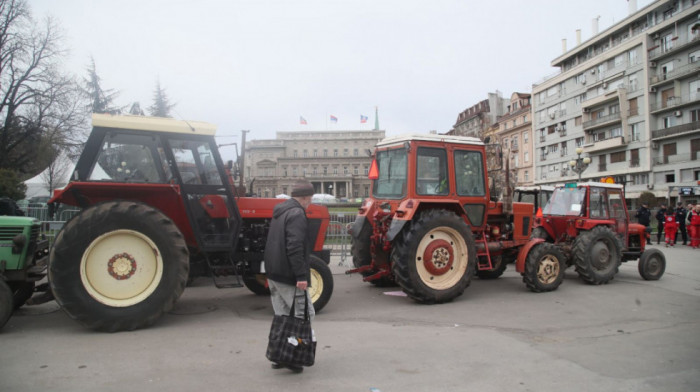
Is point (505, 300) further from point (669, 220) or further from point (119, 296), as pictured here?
point (669, 220)

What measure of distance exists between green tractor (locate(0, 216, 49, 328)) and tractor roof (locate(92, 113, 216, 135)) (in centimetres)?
150

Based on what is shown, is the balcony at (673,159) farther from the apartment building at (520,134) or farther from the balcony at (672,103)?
the apartment building at (520,134)

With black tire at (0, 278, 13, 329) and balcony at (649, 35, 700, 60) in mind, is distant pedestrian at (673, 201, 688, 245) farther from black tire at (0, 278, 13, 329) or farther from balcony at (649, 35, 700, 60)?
balcony at (649, 35, 700, 60)

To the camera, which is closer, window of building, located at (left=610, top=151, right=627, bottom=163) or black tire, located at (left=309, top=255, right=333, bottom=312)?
black tire, located at (left=309, top=255, right=333, bottom=312)

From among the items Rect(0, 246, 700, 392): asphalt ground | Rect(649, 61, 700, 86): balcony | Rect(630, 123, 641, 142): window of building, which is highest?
Rect(649, 61, 700, 86): balcony

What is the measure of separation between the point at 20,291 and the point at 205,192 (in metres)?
2.61

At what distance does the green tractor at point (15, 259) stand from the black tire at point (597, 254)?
8510 mm

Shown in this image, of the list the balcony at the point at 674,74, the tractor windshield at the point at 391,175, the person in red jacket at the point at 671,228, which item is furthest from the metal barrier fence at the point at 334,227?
the balcony at the point at 674,74

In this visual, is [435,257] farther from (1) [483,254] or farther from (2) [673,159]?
(2) [673,159]

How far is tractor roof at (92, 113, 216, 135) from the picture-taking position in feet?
16.7

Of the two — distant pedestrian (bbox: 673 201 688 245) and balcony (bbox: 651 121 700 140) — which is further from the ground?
balcony (bbox: 651 121 700 140)

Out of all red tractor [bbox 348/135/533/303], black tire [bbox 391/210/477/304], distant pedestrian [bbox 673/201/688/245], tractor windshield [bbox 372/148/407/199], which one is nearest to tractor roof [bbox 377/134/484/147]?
red tractor [bbox 348/135/533/303]

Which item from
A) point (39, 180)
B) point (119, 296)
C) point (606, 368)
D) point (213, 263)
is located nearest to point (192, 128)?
point (213, 263)

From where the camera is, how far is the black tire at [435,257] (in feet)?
20.5
